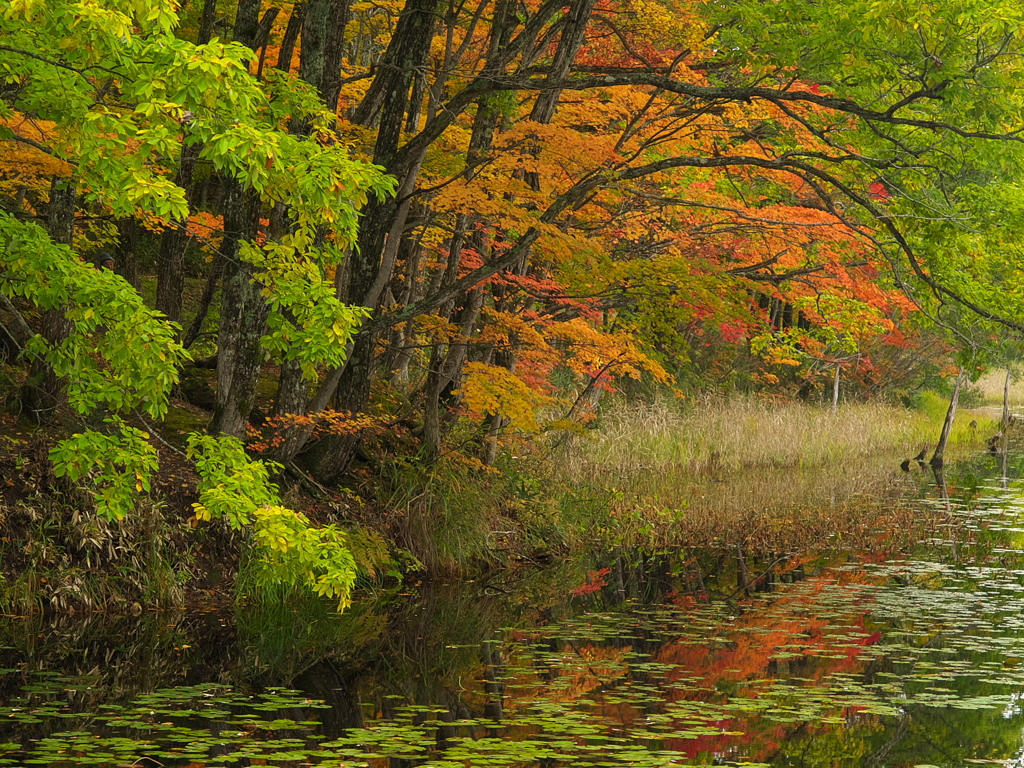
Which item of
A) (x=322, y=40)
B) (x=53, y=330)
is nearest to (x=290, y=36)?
(x=322, y=40)

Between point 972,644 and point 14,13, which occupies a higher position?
point 14,13

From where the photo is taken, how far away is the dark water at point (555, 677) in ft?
20.2

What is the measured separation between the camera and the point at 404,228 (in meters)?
11.2

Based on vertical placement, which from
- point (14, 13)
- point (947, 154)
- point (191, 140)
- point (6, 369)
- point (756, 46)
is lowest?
point (6, 369)

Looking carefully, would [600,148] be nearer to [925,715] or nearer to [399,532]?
[399,532]

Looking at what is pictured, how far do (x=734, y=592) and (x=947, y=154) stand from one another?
15.8ft

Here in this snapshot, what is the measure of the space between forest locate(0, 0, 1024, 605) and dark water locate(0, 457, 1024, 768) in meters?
0.77

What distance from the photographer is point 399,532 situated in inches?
465

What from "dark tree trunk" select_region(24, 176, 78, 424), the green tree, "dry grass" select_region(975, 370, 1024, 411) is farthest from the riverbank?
"dry grass" select_region(975, 370, 1024, 411)

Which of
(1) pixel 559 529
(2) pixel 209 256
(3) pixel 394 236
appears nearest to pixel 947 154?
(3) pixel 394 236

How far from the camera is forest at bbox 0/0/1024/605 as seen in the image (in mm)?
6500

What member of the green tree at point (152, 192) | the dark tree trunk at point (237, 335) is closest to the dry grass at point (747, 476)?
the dark tree trunk at point (237, 335)

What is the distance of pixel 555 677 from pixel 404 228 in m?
5.16

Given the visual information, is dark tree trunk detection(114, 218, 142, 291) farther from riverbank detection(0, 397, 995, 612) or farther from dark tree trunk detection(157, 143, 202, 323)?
riverbank detection(0, 397, 995, 612)
